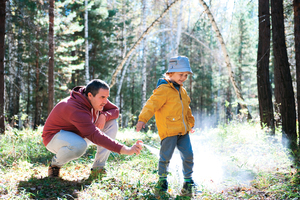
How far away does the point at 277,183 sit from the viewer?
3.05 m

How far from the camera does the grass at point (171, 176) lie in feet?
9.09

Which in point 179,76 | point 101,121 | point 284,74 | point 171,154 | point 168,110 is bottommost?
point 171,154

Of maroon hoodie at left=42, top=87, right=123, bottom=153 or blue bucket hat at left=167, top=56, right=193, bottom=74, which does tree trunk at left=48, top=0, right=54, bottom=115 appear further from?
blue bucket hat at left=167, top=56, right=193, bottom=74

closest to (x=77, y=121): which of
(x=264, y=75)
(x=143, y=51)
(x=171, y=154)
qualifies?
(x=171, y=154)

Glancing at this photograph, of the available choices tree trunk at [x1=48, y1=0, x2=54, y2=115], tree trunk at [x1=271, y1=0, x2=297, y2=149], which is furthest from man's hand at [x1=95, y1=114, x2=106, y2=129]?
tree trunk at [x1=48, y1=0, x2=54, y2=115]

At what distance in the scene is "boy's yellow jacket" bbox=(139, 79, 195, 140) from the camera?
3049 mm

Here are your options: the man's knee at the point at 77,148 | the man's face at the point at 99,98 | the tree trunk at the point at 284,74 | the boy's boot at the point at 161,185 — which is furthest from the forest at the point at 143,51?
the man's knee at the point at 77,148

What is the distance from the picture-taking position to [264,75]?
5.62 m

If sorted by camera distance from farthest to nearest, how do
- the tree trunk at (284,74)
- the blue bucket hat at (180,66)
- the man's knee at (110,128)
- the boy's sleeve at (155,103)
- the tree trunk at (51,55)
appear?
the tree trunk at (51,55), the tree trunk at (284,74), the man's knee at (110,128), the blue bucket hat at (180,66), the boy's sleeve at (155,103)

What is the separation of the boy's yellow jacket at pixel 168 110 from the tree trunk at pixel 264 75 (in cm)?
314

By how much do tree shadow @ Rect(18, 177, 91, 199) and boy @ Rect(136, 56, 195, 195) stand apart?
3.61 ft

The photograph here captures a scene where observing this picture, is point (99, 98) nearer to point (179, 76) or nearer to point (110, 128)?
point (110, 128)

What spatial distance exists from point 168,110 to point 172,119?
0.45 ft

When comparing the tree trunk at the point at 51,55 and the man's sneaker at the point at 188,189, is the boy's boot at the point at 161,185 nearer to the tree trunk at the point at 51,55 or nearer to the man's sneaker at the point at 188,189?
the man's sneaker at the point at 188,189
